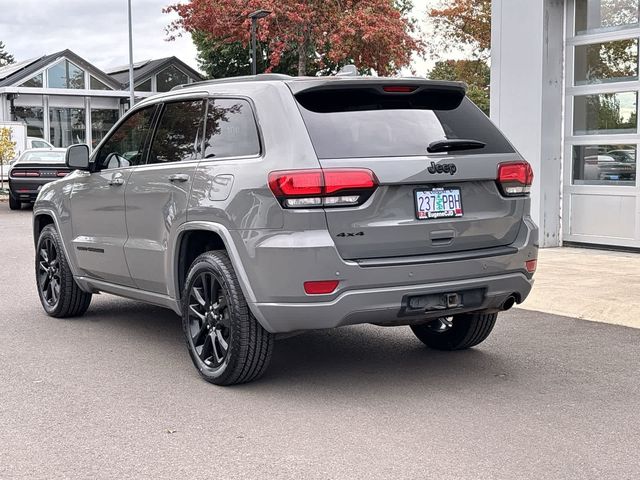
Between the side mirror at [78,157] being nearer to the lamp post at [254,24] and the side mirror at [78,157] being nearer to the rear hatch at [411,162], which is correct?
the rear hatch at [411,162]

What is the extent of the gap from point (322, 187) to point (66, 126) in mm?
42090

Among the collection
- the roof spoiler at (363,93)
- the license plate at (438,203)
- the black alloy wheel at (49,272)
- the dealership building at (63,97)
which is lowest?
the black alloy wheel at (49,272)

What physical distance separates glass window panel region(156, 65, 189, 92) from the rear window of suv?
43969 mm

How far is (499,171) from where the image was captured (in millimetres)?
5438

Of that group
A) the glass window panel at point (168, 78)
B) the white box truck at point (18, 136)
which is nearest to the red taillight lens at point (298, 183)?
the white box truck at point (18, 136)

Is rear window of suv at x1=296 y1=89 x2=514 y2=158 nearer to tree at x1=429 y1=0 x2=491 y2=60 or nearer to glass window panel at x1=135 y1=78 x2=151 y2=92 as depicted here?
tree at x1=429 y1=0 x2=491 y2=60

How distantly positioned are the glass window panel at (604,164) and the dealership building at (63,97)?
3405cm

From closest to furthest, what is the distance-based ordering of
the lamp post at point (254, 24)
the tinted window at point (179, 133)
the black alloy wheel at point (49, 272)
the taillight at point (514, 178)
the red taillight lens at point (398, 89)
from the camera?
1. the red taillight lens at point (398, 89)
2. the taillight at point (514, 178)
3. the tinted window at point (179, 133)
4. the black alloy wheel at point (49, 272)
5. the lamp post at point (254, 24)

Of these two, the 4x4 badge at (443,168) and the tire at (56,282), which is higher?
the 4x4 badge at (443,168)

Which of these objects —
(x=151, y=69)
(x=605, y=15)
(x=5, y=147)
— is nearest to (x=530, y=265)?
(x=605, y=15)

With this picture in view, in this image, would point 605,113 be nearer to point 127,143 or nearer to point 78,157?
point 127,143

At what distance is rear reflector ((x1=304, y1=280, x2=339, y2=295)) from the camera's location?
4.89m

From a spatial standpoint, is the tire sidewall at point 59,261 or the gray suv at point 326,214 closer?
the gray suv at point 326,214

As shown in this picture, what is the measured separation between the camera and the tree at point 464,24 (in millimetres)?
37500
